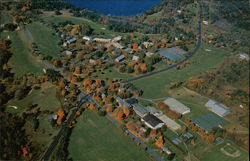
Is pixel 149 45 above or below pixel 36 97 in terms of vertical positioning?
above

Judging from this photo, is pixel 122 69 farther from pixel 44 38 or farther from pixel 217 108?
pixel 44 38

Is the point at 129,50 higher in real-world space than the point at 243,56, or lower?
lower

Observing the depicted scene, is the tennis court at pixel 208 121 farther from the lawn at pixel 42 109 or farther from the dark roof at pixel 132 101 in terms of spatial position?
the lawn at pixel 42 109

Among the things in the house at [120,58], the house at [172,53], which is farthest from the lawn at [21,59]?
the house at [172,53]

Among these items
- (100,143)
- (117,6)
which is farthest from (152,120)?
(117,6)

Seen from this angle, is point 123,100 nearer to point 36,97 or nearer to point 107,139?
point 107,139

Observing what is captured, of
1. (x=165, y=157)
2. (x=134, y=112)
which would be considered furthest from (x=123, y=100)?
(x=165, y=157)
